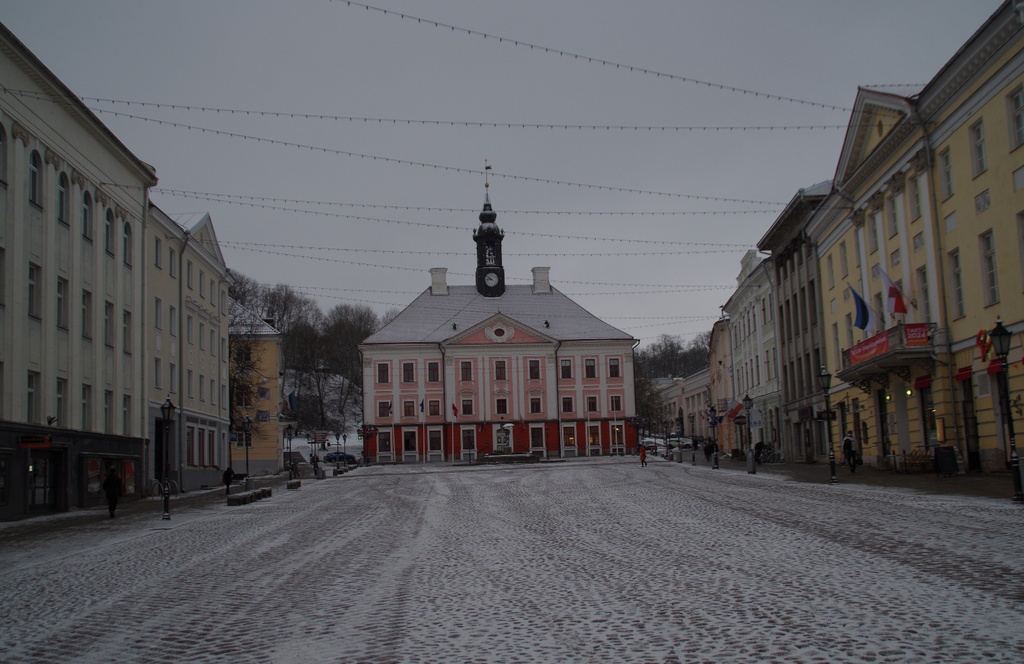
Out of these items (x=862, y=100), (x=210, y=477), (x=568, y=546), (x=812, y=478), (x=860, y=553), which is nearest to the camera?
(x=860, y=553)

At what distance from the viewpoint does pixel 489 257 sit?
97188 mm

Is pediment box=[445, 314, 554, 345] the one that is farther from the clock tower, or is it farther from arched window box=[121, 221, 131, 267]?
arched window box=[121, 221, 131, 267]

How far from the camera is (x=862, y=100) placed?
Answer: 35.2 metres

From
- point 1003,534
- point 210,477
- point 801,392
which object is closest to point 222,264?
point 210,477

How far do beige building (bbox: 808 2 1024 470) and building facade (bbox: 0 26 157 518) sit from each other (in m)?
25.3

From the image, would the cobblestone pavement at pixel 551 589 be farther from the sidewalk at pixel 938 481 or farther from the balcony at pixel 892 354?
the balcony at pixel 892 354

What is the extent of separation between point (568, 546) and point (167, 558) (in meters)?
5.99

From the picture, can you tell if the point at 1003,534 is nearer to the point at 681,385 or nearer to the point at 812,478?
the point at 812,478

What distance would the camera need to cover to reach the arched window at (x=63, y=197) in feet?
99.0

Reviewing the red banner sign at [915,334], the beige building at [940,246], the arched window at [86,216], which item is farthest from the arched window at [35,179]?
the red banner sign at [915,334]

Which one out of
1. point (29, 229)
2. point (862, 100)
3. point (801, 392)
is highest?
point (862, 100)

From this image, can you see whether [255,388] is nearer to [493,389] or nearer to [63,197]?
[493,389]

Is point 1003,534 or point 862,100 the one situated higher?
point 862,100

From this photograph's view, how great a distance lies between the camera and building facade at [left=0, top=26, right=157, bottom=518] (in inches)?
1035
